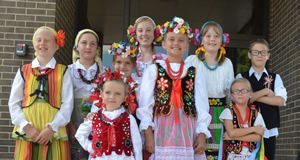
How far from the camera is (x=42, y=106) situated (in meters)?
4.32

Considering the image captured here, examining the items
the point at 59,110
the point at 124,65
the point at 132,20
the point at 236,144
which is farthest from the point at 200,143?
the point at 132,20

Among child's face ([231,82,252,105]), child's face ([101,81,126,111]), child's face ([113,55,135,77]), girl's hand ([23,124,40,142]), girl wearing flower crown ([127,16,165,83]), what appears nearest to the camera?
child's face ([101,81,126,111])

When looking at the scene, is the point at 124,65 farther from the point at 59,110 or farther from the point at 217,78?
the point at 217,78

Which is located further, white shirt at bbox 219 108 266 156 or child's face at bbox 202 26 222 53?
child's face at bbox 202 26 222 53

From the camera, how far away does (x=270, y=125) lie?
4742mm

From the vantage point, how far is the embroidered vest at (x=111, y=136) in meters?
3.97

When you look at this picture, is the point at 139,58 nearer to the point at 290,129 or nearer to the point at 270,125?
the point at 270,125

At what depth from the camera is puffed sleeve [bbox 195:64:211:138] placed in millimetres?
4094

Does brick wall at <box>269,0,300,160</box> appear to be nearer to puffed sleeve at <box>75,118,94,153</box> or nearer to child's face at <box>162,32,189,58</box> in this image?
child's face at <box>162,32,189,58</box>

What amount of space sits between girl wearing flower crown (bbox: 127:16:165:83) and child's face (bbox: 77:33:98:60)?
488mm

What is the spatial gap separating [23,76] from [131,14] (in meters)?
4.64

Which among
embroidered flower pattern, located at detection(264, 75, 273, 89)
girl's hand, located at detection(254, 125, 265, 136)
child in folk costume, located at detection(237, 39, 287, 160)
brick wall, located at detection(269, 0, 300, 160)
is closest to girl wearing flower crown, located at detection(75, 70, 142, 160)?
girl's hand, located at detection(254, 125, 265, 136)

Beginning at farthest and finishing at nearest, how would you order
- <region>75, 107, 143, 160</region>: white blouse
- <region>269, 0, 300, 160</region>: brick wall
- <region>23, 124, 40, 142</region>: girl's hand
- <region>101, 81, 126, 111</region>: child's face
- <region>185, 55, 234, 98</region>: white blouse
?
1. <region>269, 0, 300, 160</region>: brick wall
2. <region>185, 55, 234, 98</region>: white blouse
3. <region>23, 124, 40, 142</region>: girl's hand
4. <region>101, 81, 126, 111</region>: child's face
5. <region>75, 107, 143, 160</region>: white blouse

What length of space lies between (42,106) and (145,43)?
130 cm
